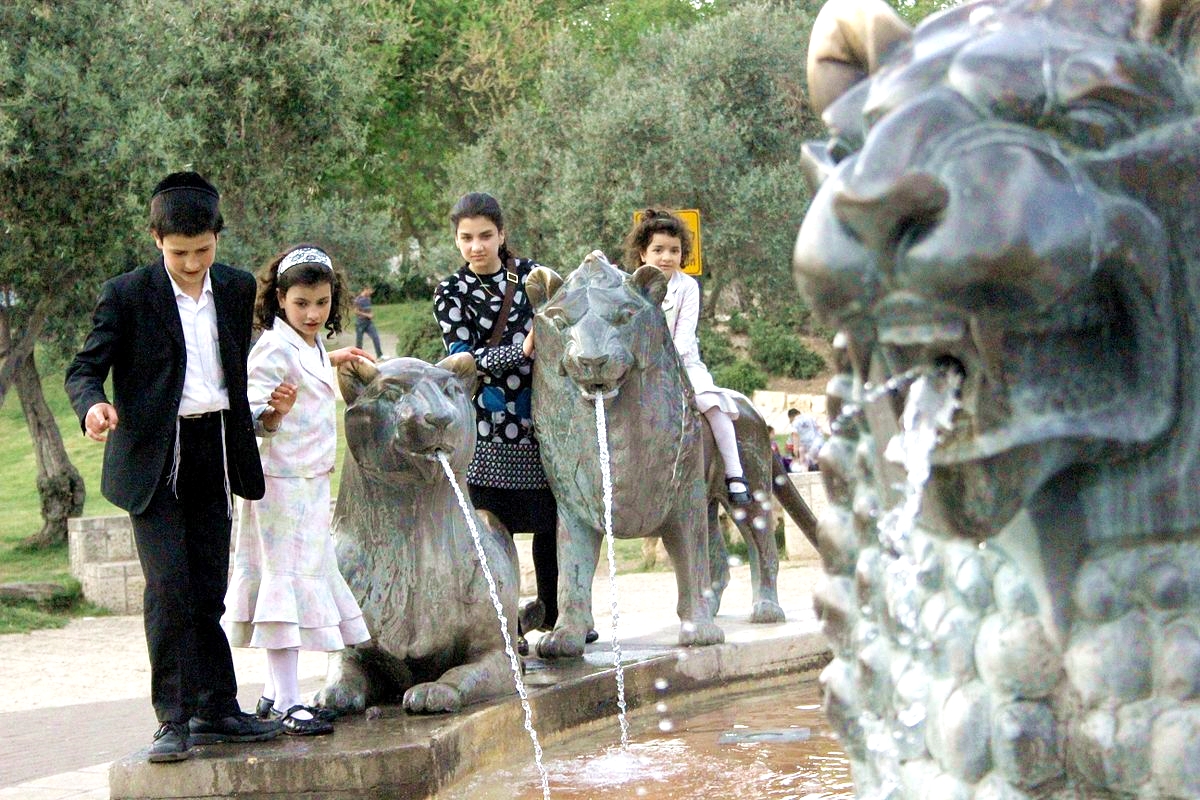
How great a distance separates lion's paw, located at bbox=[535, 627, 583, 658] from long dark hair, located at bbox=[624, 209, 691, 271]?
197cm

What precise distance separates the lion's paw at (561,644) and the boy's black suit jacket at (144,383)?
1.86 meters

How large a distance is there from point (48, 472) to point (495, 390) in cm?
1199

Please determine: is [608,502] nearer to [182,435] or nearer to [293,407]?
[293,407]

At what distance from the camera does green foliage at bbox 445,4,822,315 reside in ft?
89.4

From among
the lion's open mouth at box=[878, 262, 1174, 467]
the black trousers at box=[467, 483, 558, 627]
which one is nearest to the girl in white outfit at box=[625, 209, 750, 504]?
the black trousers at box=[467, 483, 558, 627]

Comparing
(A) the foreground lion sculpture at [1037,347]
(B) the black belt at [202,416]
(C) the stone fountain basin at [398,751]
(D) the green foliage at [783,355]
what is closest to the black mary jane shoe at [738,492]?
(C) the stone fountain basin at [398,751]

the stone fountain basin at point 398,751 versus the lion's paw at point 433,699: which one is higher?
the lion's paw at point 433,699

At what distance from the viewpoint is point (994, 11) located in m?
1.37

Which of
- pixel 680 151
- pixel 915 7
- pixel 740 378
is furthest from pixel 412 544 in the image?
pixel 915 7

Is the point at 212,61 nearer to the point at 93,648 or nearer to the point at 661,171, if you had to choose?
the point at 661,171

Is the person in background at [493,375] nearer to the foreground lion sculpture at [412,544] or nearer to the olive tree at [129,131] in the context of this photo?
the foreground lion sculpture at [412,544]

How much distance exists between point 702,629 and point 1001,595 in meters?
5.55

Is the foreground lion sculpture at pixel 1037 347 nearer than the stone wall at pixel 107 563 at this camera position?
Yes

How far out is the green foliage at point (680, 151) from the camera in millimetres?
27250
